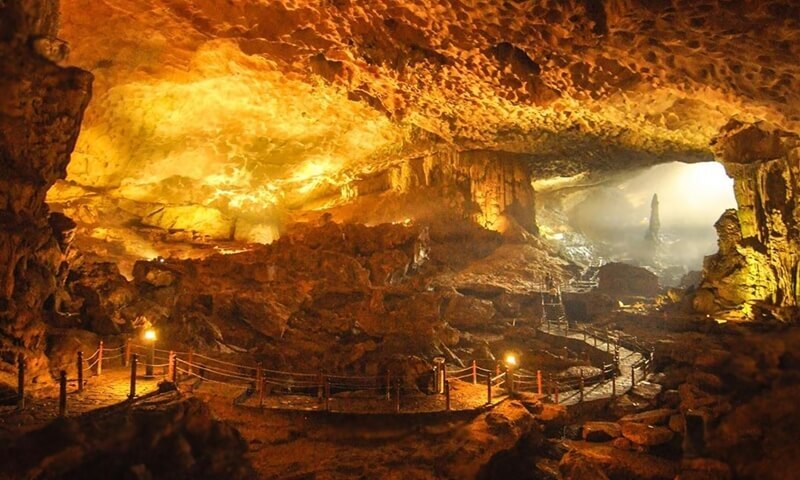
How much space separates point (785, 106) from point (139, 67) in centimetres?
1668

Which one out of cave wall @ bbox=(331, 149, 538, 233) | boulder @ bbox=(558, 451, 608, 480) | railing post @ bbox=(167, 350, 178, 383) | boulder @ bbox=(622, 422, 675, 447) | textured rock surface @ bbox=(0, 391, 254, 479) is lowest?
boulder @ bbox=(558, 451, 608, 480)

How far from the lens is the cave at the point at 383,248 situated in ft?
25.1

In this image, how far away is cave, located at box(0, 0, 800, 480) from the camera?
764 cm

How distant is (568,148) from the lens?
21188 mm

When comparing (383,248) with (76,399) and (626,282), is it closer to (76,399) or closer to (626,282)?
(76,399)

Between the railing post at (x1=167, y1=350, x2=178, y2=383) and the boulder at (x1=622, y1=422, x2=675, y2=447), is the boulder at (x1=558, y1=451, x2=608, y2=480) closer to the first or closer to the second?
the boulder at (x1=622, y1=422, x2=675, y2=447)

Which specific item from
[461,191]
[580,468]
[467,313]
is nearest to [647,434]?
[580,468]

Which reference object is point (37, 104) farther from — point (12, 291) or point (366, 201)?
point (366, 201)

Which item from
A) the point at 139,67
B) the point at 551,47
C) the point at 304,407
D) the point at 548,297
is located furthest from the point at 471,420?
the point at 139,67

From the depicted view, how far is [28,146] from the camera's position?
381 inches

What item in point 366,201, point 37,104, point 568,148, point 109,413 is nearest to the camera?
point 109,413

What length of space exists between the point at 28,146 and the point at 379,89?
30.5ft

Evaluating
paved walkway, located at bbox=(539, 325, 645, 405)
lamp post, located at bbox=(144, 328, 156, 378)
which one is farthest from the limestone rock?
lamp post, located at bbox=(144, 328, 156, 378)

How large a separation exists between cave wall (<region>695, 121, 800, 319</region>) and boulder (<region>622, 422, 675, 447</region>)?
23.9 ft
